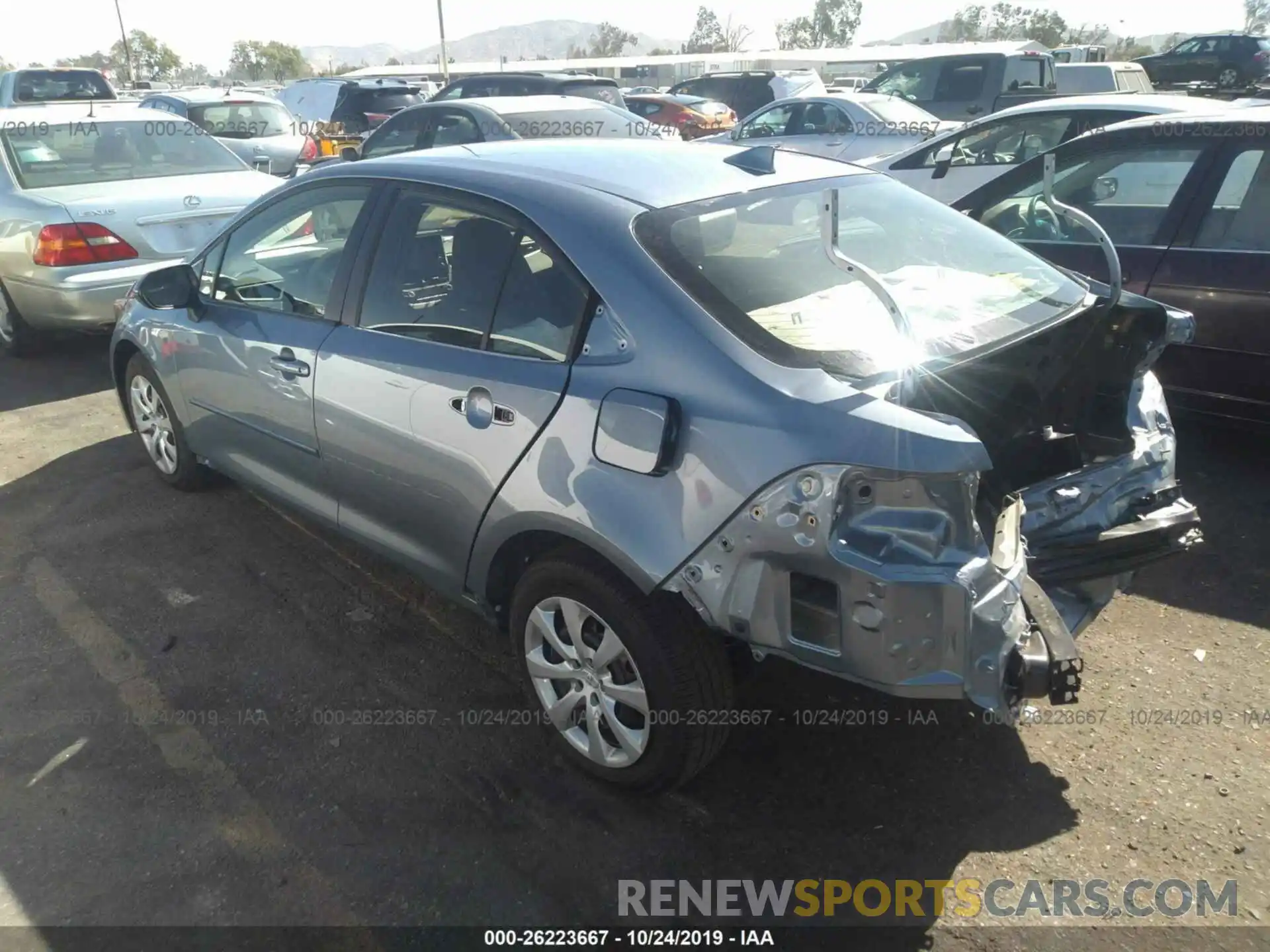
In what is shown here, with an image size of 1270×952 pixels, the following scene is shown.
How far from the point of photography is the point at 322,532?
4.27 m

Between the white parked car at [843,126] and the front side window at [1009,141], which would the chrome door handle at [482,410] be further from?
the white parked car at [843,126]

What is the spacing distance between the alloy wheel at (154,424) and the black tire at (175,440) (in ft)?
0.04

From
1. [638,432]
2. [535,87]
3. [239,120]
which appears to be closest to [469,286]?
[638,432]

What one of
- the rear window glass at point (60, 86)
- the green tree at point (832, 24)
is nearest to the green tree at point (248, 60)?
the green tree at point (832, 24)

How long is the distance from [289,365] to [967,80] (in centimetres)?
1564

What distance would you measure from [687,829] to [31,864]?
1755 millimetres

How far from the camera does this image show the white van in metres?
14.5

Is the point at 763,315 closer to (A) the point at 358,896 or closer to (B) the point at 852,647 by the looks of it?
(B) the point at 852,647

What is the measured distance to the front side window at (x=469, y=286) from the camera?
8.63 ft

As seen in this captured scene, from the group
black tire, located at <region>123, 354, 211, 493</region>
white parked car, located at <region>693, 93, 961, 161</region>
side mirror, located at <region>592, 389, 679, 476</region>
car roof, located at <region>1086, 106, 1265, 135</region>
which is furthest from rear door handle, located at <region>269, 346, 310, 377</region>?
white parked car, located at <region>693, 93, 961, 161</region>

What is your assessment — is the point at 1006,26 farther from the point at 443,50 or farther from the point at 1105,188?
the point at 1105,188

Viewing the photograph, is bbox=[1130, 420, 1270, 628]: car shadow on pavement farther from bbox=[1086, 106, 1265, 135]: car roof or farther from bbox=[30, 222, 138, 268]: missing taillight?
bbox=[30, 222, 138, 268]: missing taillight

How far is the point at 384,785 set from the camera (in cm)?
278

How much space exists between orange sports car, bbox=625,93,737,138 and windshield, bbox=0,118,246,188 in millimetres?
10826
